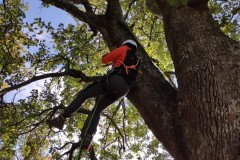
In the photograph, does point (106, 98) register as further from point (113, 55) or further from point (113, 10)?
point (113, 10)

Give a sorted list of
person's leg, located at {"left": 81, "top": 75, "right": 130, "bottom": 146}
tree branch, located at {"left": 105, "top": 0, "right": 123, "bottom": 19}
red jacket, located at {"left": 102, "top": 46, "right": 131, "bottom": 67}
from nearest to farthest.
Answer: person's leg, located at {"left": 81, "top": 75, "right": 130, "bottom": 146} < red jacket, located at {"left": 102, "top": 46, "right": 131, "bottom": 67} < tree branch, located at {"left": 105, "top": 0, "right": 123, "bottom": 19}

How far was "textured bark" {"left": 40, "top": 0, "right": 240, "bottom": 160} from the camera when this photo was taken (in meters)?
3.89

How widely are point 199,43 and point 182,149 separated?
1.60 metres

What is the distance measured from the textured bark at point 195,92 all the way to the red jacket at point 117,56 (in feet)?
1.58

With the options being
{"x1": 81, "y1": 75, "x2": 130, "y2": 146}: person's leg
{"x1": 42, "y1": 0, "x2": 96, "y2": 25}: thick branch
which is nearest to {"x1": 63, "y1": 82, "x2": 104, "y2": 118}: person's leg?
{"x1": 81, "y1": 75, "x2": 130, "y2": 146}: person's leg

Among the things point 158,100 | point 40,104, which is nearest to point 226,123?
point 158,100

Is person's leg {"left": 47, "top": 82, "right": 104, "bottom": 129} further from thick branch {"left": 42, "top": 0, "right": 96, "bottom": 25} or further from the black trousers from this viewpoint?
thick branch {"left": 42, "top": 0, "right": 96, "bottom": 25}

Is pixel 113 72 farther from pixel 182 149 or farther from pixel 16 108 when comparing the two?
pixel 16 108

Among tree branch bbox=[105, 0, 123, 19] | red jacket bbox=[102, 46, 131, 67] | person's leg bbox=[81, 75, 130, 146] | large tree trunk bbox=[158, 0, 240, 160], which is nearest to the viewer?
large tree trunk bbox=[158, 0, 240, 160]

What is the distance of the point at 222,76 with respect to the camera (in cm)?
432

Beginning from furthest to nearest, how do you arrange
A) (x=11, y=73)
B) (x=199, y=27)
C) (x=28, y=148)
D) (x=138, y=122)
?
(x=138, y=122) < (x=28, y=148) < (x=11, y=73) < (x=199, y=27)

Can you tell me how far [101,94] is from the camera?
5.22 m

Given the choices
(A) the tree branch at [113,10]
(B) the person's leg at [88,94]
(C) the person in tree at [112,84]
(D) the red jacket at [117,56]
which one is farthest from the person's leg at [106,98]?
(A) the tree branch at [113,10]

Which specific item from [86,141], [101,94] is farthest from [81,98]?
[86,141]
